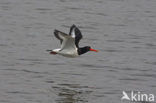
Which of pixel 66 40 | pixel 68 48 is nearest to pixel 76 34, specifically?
pixel 68 48

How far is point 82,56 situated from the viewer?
1648cm

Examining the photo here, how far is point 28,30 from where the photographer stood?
732 inches

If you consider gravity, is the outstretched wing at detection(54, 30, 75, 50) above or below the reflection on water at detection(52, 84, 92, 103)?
above

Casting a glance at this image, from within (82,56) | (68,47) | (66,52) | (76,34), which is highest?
(76,34)

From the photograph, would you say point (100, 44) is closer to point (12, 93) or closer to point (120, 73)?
point (120, 73)

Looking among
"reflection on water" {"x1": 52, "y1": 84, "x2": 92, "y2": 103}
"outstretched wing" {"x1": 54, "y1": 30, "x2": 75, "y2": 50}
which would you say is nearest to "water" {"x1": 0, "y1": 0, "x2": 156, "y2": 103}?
"reflection on water" {"x1": 52, "y1": 84, "x2": 92, "y2": 103}

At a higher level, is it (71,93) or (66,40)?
(66,40)

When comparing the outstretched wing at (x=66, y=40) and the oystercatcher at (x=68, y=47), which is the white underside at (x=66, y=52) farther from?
the outstretched wing at (x=66, y=40)

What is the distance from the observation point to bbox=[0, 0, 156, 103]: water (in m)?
Result: 13.1

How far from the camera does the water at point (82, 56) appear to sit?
13.1 metres

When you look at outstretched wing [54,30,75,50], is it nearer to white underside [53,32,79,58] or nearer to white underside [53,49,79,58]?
white underside [53,32,79,58]

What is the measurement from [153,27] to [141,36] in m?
1.20

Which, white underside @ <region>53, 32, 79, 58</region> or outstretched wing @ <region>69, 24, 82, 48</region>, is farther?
outstretched wing @ <region>69, 24, 82, 48</region>

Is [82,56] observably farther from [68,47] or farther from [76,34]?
[68,47]
